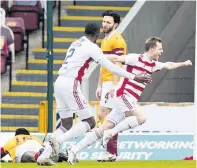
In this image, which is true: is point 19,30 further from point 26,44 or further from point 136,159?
point 136,159

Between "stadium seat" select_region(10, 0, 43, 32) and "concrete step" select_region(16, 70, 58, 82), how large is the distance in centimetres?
118

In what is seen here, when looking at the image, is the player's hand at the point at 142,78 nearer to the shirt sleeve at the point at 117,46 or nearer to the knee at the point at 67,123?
the knee at the point at 67,123

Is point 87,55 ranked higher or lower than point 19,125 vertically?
higher

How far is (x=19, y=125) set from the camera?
997 inches

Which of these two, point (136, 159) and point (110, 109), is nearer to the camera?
point (110, 109)

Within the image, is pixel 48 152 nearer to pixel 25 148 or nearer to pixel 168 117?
pixel 25 148

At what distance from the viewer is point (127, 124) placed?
64.6 ft

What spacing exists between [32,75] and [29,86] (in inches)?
11.1

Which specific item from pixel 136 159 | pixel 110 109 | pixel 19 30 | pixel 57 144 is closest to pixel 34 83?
pixel 19 30

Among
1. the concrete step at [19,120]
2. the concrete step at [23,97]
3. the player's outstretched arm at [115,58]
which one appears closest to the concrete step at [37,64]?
the concrete step at [23,97]

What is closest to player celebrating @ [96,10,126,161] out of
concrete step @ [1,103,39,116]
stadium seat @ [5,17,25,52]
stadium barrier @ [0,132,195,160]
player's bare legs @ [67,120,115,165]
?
player's bare legs @ [67,120,115,165]

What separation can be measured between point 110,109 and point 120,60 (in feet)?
4.46

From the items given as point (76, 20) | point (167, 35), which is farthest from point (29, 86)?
point (167, 35)

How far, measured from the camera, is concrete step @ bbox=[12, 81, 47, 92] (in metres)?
26.4
